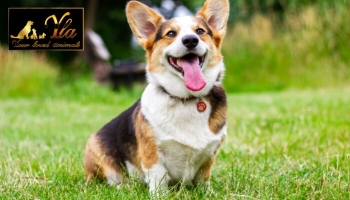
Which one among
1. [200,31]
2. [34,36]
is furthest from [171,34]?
[34,36]

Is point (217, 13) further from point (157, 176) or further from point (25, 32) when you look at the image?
point (25, 32)

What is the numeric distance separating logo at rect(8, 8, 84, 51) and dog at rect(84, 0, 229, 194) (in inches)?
21.2

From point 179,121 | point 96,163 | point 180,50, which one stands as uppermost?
point 180,50

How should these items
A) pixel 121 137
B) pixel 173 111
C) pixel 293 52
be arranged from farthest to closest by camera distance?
pixel 293 52, pixel 121 137, pixel 173 111

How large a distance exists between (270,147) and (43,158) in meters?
2.01

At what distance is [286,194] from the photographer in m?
3.00

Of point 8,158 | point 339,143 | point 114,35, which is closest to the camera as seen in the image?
point 8,158

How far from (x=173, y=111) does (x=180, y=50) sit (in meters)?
0.36

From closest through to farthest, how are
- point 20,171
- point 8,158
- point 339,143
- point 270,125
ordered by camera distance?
point 20,171
point 8,158
point 339,143
point 270,125

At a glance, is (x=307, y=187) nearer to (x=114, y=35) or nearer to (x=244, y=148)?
(x=244, y=148)

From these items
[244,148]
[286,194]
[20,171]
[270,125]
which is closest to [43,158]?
[20,171]

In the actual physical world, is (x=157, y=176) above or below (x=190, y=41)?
below

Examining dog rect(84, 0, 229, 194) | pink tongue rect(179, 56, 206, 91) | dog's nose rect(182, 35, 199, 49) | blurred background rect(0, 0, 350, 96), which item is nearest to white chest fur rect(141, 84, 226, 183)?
dog rect(84, 0, 229, 194)

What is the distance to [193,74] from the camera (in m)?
3.16
